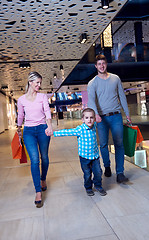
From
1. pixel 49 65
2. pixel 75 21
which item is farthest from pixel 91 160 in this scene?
pixel 49 65

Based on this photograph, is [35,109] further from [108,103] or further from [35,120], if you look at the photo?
[108,103]

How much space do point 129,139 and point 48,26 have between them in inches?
Result: 125

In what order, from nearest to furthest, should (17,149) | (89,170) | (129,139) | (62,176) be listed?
(89,170)
(17,149)
(129,139)
(62,176)

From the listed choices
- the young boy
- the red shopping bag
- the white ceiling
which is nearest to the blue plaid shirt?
the young boy

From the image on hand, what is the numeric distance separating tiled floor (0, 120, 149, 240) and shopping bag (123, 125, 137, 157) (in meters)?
0.37

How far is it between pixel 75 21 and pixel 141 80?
16.6m

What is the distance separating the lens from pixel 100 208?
205 cm

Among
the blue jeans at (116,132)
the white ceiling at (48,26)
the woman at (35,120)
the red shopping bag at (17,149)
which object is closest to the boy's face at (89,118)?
the woman at (35,120)

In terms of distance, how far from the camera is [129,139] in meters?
2.92

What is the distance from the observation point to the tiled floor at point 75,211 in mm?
1633

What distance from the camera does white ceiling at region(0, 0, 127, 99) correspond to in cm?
383

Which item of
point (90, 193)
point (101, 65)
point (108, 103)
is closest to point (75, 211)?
point (90, 193)

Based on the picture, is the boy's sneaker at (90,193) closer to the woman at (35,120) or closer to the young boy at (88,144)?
the young boy at (88,144)

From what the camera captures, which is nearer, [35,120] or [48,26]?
[35,120]
